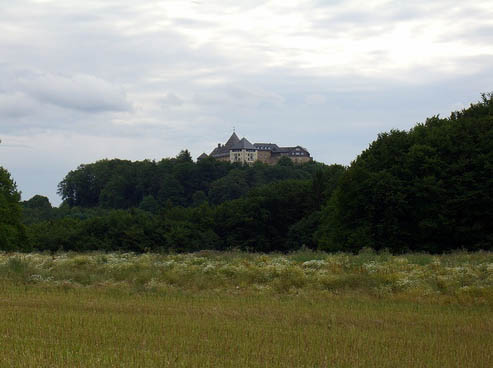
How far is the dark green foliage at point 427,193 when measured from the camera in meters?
52.9

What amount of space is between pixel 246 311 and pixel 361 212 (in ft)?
143

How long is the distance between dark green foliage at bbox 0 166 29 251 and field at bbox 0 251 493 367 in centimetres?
4151

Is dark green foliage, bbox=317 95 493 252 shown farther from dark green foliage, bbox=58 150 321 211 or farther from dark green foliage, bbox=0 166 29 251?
dark green foliage, bbox=58 150 321 211

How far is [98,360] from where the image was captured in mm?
10828

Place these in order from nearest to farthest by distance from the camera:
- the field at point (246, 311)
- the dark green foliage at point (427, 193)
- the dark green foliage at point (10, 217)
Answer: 1. the field at point (246, 311)
2. the dark green foliage at point (427, 193)
3. the dark green foliage at point (10, 217)

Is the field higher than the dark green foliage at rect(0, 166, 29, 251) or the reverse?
the reverse

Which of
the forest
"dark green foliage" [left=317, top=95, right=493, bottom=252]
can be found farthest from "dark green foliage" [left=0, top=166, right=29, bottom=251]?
"dark green foliage" [left=317, top=95, right=493, bottom=252]

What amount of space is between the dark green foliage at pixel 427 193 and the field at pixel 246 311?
26635 mm

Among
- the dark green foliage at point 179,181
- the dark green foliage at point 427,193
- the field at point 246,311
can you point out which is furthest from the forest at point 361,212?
the dark green foliage at point 179,181

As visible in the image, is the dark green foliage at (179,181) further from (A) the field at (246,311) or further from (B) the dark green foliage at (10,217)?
(A) the field at (246,311)

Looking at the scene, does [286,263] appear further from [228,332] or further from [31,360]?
[31,360]

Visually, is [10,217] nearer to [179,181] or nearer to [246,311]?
[246,311]

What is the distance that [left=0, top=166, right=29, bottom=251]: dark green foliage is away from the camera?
219ft

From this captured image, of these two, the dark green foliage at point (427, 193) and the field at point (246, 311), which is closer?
the field at point (246, 311)
